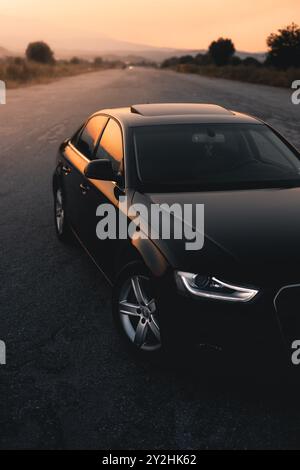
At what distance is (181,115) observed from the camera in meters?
4.95

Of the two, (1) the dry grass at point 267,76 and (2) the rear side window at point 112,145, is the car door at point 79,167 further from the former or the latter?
(1) the dry grass at point 267,76

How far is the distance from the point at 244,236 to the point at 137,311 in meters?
0.92

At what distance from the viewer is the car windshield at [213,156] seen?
426 cm

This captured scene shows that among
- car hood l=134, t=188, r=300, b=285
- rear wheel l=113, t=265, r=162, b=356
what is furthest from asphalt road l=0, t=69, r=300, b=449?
car hood l=134, t=188, r=300, b=285

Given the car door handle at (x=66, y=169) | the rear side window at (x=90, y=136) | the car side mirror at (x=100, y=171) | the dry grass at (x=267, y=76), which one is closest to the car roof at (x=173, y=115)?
the rear side window at (x=90, y=136)

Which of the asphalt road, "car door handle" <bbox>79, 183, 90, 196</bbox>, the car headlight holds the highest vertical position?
"car door handle" <bbox>79, 183, 90, 196</bbox>

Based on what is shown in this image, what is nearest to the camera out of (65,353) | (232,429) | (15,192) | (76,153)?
(232,429)

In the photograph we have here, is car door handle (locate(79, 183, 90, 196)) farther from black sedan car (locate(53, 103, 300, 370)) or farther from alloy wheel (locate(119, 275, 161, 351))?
alloy wheel (locate(119, 275, 161, 351))

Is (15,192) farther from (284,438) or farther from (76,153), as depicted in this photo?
(284,438)

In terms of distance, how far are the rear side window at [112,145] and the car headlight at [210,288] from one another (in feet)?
4.98

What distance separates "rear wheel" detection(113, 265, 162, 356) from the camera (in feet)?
11.7
